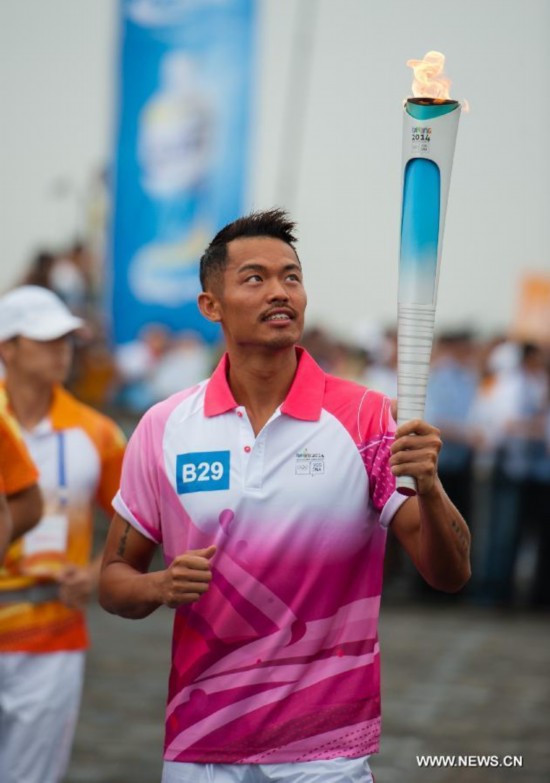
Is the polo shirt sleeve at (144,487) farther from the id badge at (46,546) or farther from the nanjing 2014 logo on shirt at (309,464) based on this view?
the id badge at (46,546)

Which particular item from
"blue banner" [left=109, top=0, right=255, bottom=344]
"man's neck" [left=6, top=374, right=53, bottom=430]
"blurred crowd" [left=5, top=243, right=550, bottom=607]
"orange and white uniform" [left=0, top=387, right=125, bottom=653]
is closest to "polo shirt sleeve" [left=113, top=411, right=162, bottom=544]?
"orange and white uniform" [left=0, top=387, right=125, bottom=653]

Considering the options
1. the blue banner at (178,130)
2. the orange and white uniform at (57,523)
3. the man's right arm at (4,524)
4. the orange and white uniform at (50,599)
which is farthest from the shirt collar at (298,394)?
the blue banner at (178,130)

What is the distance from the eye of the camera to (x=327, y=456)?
337 centimetres

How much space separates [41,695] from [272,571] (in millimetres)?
1488

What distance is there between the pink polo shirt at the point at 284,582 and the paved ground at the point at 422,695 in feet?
9.06

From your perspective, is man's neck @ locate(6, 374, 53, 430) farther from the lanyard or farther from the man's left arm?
the man's left arm

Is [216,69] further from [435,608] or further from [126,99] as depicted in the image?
[435,608]

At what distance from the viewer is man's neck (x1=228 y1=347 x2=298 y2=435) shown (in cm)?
347

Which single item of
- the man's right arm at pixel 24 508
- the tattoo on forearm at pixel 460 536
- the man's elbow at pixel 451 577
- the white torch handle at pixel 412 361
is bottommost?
the man's right arm at pixel 24 508

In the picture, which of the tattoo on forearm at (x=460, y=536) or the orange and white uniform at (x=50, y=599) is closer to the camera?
the tattoo on forearm at (x=460, y=536)

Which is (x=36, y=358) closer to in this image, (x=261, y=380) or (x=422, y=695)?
(x=261, y=380)

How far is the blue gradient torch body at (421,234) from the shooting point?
9.66 feet

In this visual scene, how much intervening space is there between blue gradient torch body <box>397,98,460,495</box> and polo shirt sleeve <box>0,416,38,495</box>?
1.37 meters

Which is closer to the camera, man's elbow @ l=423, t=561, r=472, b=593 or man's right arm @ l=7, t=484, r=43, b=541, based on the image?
man's elbow @ l=423, t=561, r=472, b=593
